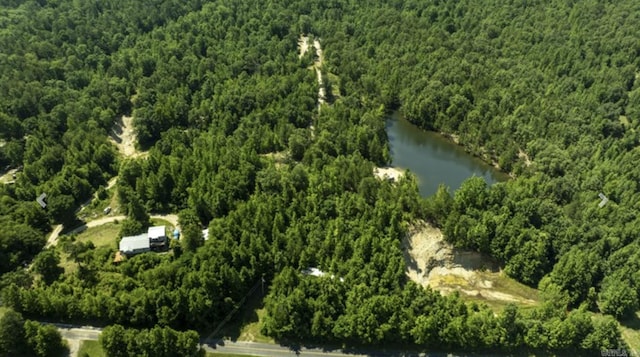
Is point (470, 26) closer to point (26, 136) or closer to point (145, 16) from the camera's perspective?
point (145, 16)

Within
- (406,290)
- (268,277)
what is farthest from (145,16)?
(406,290)

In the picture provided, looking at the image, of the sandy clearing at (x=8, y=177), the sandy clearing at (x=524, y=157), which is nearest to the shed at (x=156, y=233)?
the sandy clearing at (x=8, y=177)

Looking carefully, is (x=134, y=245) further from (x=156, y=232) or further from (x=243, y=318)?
(x=243, y=318)

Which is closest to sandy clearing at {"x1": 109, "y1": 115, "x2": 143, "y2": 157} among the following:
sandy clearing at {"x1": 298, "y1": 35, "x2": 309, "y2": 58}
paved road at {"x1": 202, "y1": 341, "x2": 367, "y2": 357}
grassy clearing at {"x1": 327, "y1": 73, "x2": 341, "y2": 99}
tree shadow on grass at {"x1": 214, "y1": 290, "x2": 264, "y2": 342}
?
tree shadow on grass at {"x1": 214, "y1": 290, "x2": 264, "y2": 342}

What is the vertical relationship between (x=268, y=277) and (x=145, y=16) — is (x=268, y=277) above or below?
below

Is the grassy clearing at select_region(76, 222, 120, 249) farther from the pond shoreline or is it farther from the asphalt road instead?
the pond shoreline
